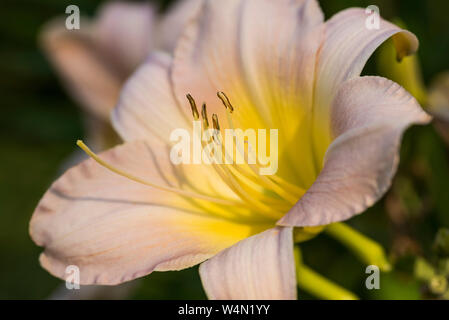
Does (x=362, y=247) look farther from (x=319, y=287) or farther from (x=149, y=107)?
(x=149, y=107)

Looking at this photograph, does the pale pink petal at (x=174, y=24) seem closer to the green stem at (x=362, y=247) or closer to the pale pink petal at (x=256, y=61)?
the pale pink petal at (x=256, y=61)

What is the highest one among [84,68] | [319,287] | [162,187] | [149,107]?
[84,68]

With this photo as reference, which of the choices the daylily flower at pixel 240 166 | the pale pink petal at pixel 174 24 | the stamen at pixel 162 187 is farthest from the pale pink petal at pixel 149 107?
the pale pink petal at pixel 174 24

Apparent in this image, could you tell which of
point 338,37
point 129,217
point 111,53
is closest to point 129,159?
point 129,217

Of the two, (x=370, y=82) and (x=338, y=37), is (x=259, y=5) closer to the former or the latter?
(x=338, y=37)

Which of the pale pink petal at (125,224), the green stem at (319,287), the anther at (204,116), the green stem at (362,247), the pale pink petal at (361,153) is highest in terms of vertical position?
the anther at (204,116)

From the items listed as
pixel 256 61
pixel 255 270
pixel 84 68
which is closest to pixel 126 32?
pixel 84 68
